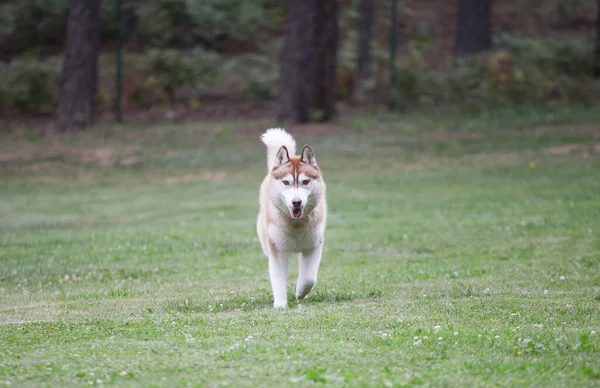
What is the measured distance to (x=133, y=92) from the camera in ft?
111

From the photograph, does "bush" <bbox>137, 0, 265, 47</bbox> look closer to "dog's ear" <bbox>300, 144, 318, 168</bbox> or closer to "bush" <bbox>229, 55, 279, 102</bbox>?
"bush" <bbox>229, 55, 279, 102</bbox>

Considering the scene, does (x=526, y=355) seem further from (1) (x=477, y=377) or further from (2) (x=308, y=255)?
(2) (x=308, y=255)

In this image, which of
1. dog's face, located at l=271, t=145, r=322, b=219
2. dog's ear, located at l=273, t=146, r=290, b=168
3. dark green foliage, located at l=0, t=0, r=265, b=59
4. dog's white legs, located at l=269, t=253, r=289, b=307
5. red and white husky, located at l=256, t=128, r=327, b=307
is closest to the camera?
dog's face, located at l=271, t=145, r=322, b=219

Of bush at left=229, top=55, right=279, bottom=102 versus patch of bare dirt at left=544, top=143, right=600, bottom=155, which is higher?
bush at left=229, top=55, right=279, bottom=102

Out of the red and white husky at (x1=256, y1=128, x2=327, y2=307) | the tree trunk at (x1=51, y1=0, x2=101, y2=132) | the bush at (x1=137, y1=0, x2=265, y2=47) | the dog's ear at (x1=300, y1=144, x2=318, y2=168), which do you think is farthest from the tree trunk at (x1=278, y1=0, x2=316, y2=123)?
the dog's ear at (x1=300, y1=144, x2=318, y2=168)

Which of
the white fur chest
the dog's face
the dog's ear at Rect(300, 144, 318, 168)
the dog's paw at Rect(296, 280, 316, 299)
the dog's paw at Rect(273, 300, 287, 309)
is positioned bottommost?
the dog's paw at Rect(273, 300, 287, 309)

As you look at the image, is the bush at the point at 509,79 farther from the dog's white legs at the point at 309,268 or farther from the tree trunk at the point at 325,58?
the dog's white legs at the point at 309,268

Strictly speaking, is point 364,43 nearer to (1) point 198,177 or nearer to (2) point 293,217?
(1) point 198,177

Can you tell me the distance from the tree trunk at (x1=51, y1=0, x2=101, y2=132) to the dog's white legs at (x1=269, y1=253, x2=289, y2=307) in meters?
20.3

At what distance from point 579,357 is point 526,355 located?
36cm

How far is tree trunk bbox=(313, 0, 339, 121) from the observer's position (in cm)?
2784

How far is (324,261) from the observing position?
13383 mm

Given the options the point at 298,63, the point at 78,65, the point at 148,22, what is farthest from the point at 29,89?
the point at 298,63

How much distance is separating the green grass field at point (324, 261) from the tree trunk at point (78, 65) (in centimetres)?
95
